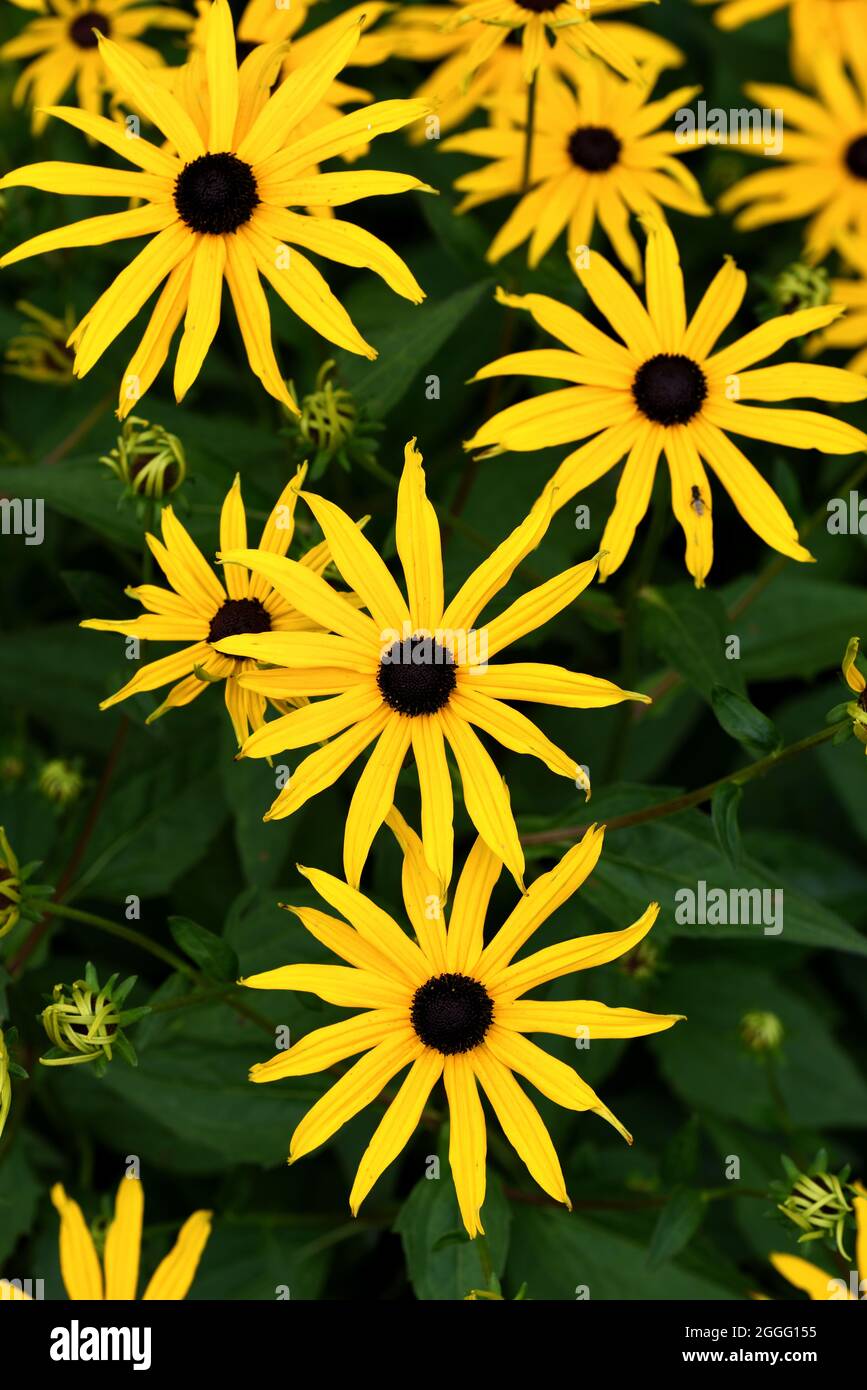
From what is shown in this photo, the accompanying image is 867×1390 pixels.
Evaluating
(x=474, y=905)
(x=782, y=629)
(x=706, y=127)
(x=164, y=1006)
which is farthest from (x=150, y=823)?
(x=706, y=127)

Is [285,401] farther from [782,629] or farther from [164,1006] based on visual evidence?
[782,629]

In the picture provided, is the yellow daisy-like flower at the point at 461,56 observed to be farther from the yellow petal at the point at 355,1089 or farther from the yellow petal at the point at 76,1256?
the yellow petal at the point at 76,1256

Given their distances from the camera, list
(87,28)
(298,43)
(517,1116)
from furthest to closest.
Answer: (87,28) < (298,43) < (517,1116)

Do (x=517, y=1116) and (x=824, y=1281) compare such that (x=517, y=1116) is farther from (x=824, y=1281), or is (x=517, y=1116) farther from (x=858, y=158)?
(x=858, y=158)

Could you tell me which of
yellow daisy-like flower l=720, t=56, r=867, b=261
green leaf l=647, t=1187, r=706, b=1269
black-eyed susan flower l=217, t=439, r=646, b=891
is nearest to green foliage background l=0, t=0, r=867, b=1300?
green leaf l=647, t=1187, r=706, b=1269

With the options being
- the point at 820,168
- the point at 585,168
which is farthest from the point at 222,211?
the point at 820,168
